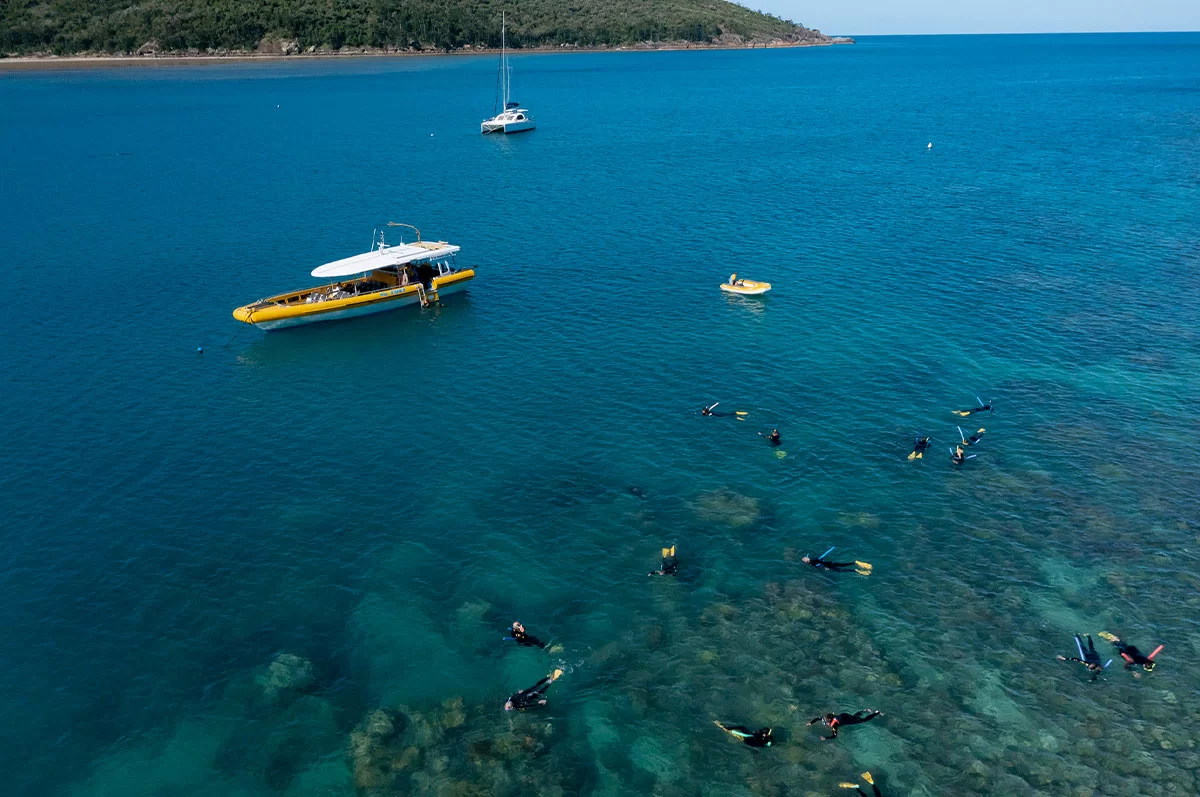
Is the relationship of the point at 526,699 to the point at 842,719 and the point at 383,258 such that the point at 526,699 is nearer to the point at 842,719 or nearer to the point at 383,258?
the point at 842,719

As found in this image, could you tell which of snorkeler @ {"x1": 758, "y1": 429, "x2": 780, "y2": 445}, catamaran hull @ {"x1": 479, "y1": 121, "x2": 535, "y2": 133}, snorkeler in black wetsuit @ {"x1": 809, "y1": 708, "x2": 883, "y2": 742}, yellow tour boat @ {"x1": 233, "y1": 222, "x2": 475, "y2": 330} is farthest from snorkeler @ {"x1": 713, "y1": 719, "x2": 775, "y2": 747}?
catamaran hull @ {"x1": 479, "y1": 121, "x2": 535, "y2": 133}

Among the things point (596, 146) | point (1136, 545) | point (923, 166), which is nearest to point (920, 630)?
point (1136, 545)

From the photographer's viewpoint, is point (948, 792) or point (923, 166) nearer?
point (948, 792)

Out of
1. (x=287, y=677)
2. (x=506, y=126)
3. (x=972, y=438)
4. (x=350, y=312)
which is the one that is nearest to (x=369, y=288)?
(x=350, y=312)

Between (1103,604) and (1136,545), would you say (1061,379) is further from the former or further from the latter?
(1103,604)

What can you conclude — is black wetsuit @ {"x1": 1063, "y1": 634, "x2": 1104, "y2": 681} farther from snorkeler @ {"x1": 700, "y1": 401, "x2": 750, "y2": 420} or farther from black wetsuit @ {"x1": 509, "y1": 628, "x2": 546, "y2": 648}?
snorkeler @ {"x1": 700, "y1": 401, "x2": 750, "y2": 420}

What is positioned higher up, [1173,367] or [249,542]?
[1173,367]

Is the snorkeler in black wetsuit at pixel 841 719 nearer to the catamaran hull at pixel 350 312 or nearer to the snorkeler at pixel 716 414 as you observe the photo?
the snorkeler at pixel 716 414
